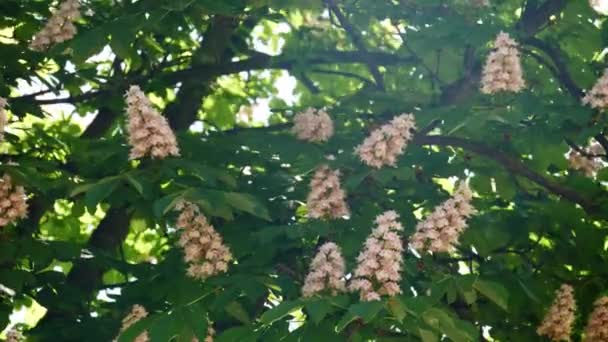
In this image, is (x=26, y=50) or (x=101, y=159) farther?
(x=26, y=50)

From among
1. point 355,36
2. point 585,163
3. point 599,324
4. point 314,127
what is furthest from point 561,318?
point 355,36

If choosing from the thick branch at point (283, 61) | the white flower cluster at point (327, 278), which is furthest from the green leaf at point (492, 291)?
the thick branch at point (283, 61)

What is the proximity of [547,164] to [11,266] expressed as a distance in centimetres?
276

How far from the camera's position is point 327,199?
4.18 metres

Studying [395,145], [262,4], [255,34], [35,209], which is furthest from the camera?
[255,34]

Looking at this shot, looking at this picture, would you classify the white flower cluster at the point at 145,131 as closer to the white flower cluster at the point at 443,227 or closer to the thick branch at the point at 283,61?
the white flower cluster at the point at 443,227

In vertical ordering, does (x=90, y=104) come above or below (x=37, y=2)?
below

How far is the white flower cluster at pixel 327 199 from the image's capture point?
13.6ft

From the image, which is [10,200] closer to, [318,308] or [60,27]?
[60,27]

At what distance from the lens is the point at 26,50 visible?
504 cm

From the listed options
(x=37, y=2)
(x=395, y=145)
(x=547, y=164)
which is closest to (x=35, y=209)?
(x=37, y=2)

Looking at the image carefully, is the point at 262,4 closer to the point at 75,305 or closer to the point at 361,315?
the point at 75,305

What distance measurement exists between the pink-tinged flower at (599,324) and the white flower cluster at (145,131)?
82.1 inches

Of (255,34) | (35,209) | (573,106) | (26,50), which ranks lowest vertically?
(35,209)
